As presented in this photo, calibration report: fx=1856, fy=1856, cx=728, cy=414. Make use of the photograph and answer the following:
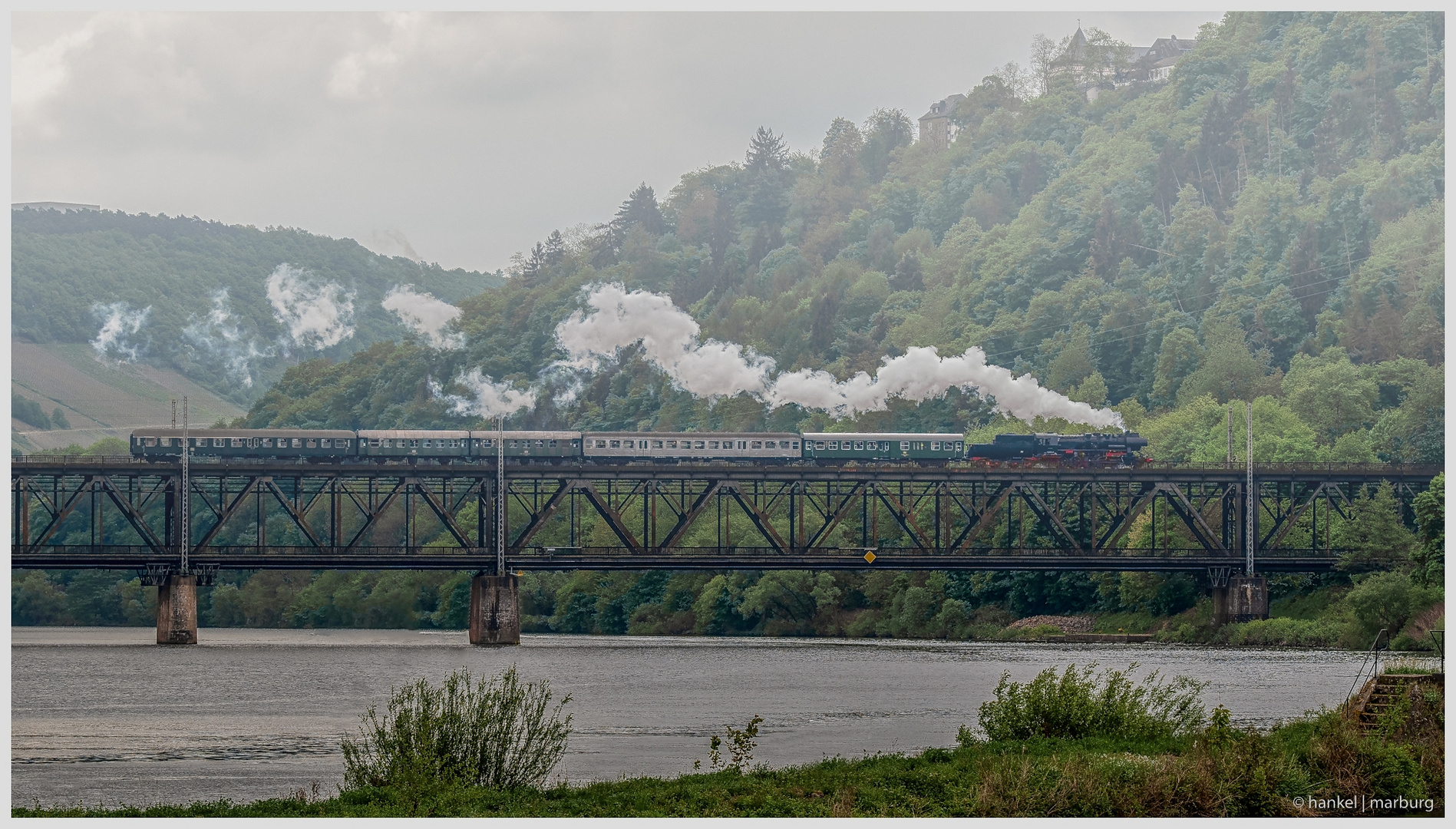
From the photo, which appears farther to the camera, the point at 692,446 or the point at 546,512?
the point at 692,446

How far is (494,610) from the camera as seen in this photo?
374 feet

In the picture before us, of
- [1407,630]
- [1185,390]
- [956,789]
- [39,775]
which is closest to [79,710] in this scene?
[39,775]

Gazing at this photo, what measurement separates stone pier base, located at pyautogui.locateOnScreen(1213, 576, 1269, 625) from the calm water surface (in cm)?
699

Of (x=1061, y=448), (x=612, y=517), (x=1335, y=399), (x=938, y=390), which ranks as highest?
(x=938, y=390)

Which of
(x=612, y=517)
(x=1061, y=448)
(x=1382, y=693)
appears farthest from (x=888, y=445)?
(x=1382, y=693)

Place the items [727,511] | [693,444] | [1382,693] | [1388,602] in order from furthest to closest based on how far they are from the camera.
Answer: [693,444], [727,511], [1388,602], [1382,693]

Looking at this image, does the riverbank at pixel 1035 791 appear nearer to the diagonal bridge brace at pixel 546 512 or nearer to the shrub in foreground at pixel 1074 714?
the shrub in foreground at pixel 1074 714

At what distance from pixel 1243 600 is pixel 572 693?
A: 55.0 m

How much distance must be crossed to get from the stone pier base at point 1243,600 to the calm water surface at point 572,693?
22.9ft

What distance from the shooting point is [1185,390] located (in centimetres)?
18575

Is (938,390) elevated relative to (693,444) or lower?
elevated

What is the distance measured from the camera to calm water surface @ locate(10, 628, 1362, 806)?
52844 mm

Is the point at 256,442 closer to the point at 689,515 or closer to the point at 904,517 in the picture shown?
the point at 689,515

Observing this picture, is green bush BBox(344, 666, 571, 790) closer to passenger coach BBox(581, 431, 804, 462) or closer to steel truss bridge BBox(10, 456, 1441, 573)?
steel truss bridge BBox(10, 456, 1441, 573)
